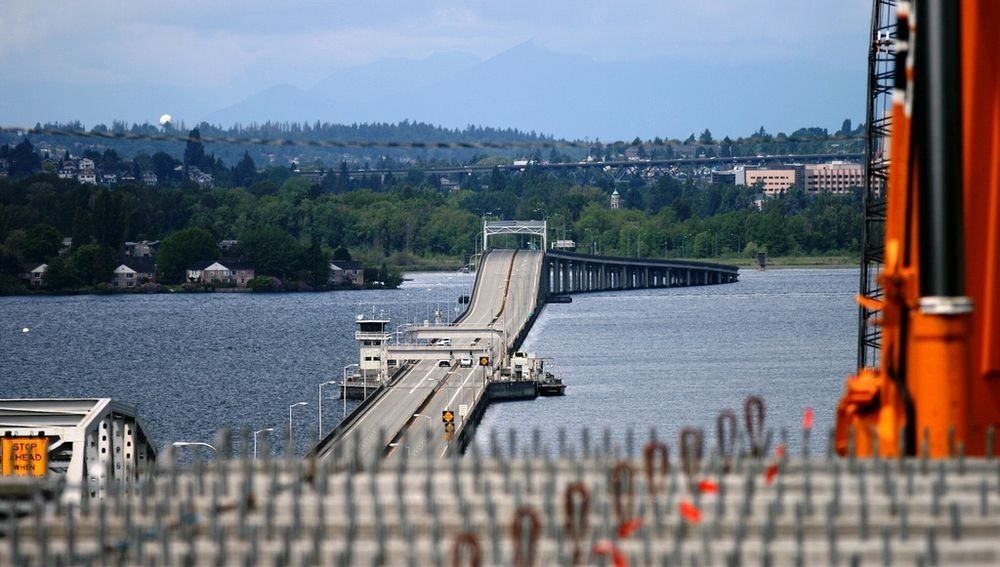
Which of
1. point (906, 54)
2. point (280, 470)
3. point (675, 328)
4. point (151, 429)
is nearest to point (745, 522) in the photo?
point (280, 470)

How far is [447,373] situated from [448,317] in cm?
5217

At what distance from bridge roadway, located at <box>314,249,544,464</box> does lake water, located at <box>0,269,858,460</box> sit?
79.4 inches

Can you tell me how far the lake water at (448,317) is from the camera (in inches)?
3000

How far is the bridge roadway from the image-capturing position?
2437 inches

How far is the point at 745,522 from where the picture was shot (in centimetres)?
1470

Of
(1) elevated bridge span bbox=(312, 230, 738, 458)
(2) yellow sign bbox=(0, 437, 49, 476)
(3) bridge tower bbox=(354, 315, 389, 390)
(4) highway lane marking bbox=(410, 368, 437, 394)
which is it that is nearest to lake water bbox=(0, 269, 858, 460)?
(1) elevated bridge span bbox=(312, 230, 738, 458)

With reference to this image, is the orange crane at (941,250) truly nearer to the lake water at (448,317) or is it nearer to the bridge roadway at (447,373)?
the bridge roadway at (447,373)

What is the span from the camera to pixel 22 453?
29.4 meters

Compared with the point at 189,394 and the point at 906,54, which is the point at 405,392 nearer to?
the point at 189,394

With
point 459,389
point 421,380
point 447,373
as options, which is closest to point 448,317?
point 447,373

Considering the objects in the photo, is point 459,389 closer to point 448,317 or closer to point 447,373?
point 447,373

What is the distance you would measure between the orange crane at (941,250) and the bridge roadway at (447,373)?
4.12m

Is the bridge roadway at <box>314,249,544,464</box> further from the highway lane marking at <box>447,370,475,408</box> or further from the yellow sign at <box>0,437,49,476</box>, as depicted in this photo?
the yellow sign at <box>0,437,49,476</box>

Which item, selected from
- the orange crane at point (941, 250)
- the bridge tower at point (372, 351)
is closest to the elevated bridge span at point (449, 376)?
the bridge tower at point (372, 351)
